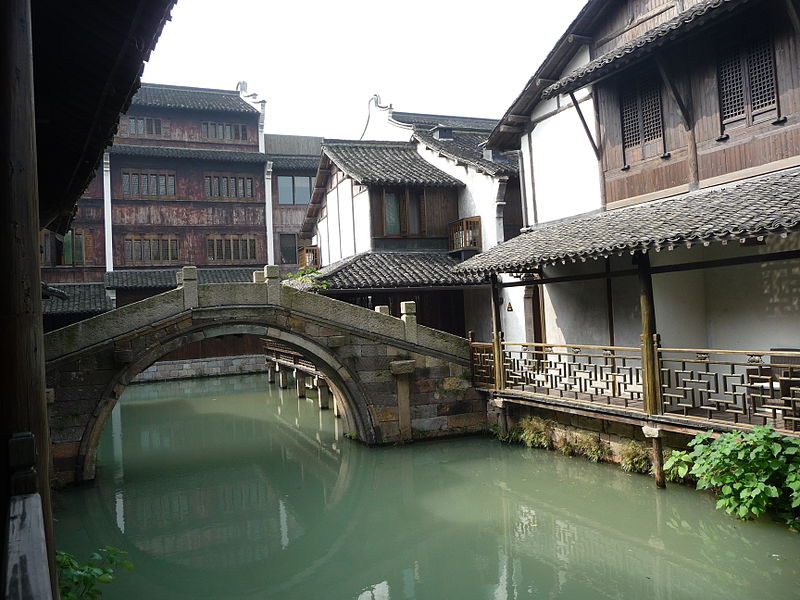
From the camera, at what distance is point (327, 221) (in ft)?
73.0

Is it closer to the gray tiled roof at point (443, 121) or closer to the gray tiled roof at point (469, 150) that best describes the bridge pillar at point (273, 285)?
the gray tiled roof at point (469, 150)

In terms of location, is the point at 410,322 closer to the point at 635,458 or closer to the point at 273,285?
the point at 273,285

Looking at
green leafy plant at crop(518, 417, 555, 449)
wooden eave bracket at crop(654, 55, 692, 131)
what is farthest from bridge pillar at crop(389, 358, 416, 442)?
wooden eave bracket at crop(654, 55, 692, 131)

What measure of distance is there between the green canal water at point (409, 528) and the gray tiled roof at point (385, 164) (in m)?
7.45

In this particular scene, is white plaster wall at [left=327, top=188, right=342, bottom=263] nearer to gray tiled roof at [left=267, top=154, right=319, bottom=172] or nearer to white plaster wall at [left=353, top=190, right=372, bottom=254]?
white plaster wall at [left=353, top=190, right=372, bottom=254]

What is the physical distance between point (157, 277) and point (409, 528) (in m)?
20.0

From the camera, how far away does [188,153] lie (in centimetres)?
2714

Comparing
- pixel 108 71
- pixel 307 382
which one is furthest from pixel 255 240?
pixel 108 71

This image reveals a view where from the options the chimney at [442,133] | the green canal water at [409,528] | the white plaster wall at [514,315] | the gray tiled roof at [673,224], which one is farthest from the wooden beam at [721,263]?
the chimney at [442,133]

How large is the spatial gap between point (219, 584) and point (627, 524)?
201 inches

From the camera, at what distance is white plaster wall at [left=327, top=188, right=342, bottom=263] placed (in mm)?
20953

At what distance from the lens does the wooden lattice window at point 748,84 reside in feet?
30.3

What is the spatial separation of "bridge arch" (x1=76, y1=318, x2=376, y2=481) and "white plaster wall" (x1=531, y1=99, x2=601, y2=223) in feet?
17.5

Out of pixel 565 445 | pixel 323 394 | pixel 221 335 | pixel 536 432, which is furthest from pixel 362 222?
pixel 565 445
